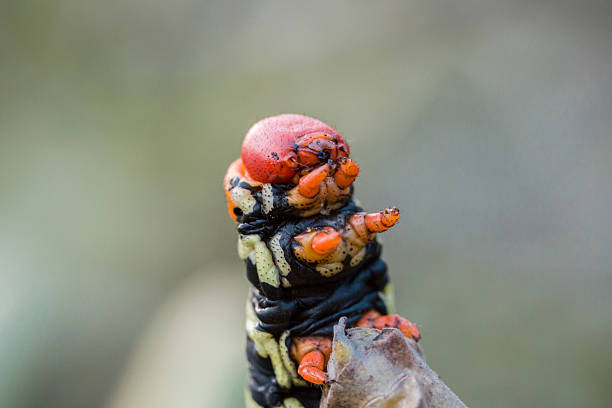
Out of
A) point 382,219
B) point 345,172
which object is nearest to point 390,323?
point 382,219

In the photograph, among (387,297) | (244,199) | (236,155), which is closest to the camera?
(244,199)

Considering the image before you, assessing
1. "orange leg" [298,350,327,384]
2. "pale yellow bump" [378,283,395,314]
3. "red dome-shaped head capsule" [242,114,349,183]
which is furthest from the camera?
"pale yellow bump" [378,283,395,314]

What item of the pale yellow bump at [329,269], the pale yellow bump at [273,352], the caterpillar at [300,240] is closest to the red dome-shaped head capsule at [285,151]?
the caterpillar at [300,240]

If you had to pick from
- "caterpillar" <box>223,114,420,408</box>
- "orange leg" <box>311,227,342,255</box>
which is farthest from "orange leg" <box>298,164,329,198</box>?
"orange leg" <box>311,227,342,255</box>

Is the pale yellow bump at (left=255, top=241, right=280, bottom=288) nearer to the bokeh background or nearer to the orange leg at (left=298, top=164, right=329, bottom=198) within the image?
the orange leg at (left=298, top=164, right=329, bottom=198)

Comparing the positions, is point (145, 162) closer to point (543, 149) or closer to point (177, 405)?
point (177, 405)

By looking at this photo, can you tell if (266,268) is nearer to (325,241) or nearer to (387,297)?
(325,241)

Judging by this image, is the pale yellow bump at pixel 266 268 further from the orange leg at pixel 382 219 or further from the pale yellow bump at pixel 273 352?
the orange leg at pixel 382 219

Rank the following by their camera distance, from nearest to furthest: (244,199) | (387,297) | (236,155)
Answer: (244,199)
(387,297)
(236,155)
